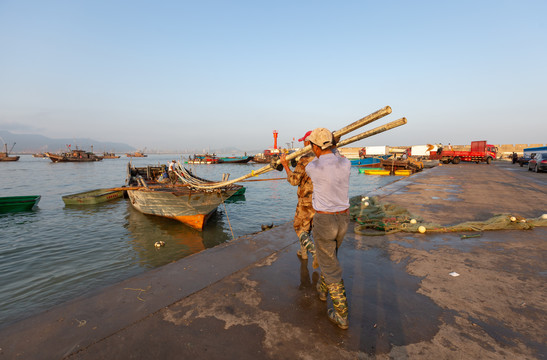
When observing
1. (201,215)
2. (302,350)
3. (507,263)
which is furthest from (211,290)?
(201,215)

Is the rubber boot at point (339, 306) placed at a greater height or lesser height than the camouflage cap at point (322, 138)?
lesser

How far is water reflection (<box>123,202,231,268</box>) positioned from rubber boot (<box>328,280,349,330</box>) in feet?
23.2

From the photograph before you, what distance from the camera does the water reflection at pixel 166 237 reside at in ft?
28.0

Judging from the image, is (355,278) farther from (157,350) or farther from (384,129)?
(157,350)

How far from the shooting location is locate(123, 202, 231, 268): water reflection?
852cm

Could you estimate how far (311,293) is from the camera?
307 cm

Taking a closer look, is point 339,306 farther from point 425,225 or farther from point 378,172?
point 378,172

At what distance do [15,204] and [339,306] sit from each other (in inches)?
805

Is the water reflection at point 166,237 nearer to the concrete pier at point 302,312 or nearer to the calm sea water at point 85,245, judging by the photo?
the calm sea water at point 85,245

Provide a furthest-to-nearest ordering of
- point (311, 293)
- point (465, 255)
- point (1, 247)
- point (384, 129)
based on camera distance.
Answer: point (1, 247) < point (465, 255) < point (384, 129) < point (311, 293)

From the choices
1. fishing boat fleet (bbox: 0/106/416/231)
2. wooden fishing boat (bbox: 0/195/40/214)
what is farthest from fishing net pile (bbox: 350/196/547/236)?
wooden fishing boat (bbox: 0/195/40/214)

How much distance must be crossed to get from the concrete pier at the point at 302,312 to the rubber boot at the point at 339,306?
0.08 m

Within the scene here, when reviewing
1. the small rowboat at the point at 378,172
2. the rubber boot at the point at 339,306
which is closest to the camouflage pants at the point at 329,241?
the rubber boot at the point at 339,306

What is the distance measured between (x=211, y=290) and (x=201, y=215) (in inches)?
315
